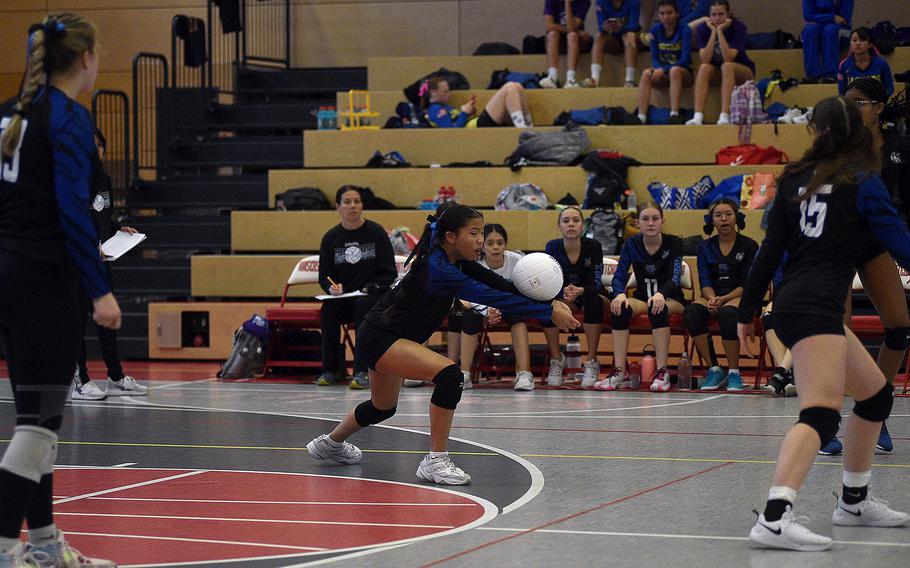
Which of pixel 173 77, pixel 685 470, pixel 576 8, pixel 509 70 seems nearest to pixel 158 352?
pixel 173 77

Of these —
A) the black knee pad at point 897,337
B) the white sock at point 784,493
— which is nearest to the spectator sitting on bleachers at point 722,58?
the black knee pad at point 897,337

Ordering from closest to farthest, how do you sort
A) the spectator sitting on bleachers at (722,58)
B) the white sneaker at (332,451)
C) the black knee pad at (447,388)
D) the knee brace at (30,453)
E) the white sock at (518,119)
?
the knee brace at (30,453) → the black knee pad at (447,388) → the white sneaker at (332,451) → the spectator sitting on bleachers at (722,58) → the white sock at (518,119)

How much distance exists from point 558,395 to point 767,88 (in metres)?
5.62

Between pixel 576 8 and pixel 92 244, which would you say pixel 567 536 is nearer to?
pixel 92 244

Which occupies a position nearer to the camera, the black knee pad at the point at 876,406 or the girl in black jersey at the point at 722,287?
the black knee pad at the point at 876,406

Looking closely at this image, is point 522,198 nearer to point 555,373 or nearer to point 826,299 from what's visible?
point 555,373

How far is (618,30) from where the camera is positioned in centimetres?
1465

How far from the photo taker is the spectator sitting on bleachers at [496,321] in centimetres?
1001

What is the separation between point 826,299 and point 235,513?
2.44m

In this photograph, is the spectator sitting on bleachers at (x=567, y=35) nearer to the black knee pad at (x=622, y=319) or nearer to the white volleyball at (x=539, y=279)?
the black knee pad at (x=622, y=319)

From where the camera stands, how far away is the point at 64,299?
379 cm

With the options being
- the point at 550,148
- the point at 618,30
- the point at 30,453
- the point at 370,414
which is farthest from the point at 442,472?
the point at 618,30

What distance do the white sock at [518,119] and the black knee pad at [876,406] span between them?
9653 mm

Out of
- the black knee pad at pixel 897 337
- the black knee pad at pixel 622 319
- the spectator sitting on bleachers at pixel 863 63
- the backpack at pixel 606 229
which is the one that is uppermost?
the spectator sitting on bleachers at pixel 863 63
